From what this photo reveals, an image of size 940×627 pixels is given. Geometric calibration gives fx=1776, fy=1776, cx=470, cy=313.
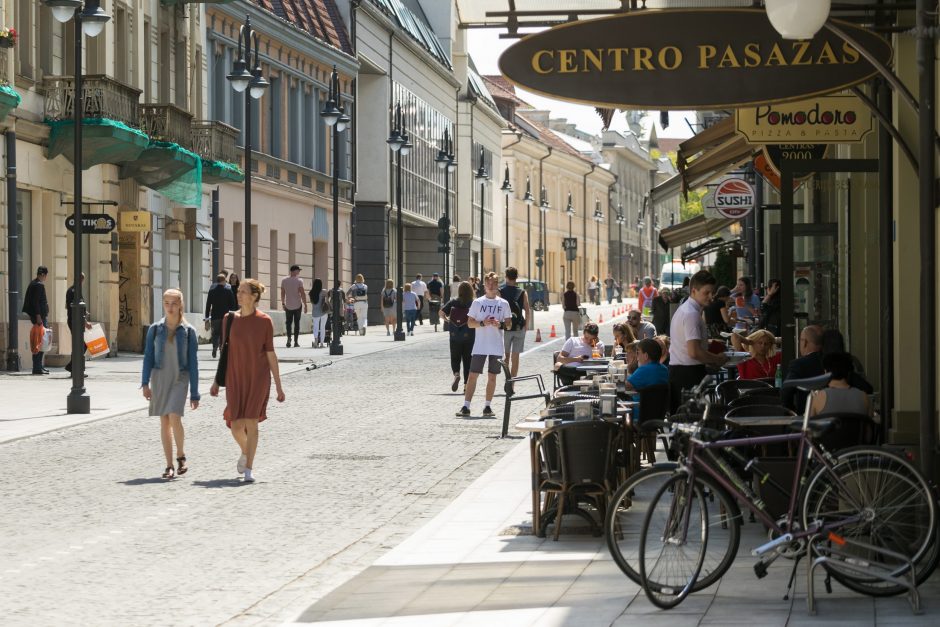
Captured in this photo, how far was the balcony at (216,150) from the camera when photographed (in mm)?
39062

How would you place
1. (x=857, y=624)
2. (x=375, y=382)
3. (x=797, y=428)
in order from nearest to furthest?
(x=857, y=624)
(x=797, y=428)
(x=375, y=382)

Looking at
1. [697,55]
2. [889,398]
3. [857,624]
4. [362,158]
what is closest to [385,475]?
[889,398]

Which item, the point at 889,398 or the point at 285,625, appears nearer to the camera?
the point at 285,625

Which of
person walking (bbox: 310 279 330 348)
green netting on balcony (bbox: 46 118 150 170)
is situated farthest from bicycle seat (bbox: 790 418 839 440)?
person walking (bbox: 310 279 330 348)

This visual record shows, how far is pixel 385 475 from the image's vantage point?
1520 cm

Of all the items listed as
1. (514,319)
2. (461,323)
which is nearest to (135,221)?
(514,319)

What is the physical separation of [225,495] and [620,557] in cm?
551

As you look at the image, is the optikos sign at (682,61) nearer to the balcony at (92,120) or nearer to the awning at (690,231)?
the balcony at (92,120)

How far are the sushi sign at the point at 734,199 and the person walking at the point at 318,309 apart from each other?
41.4ft

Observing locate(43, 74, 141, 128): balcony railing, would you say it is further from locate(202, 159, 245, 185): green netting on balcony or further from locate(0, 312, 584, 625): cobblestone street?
locate(0, 312, 584, 625): cobblestone street

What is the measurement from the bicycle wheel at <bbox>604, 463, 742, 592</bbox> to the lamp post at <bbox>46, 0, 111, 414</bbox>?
1336cm

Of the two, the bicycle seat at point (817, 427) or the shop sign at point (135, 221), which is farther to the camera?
the shop sign at point (135, 221)

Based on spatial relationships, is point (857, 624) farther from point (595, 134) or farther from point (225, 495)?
point (595, 134)

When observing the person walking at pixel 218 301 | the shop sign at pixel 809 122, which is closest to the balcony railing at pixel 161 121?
the person walking at pixel 218 301
